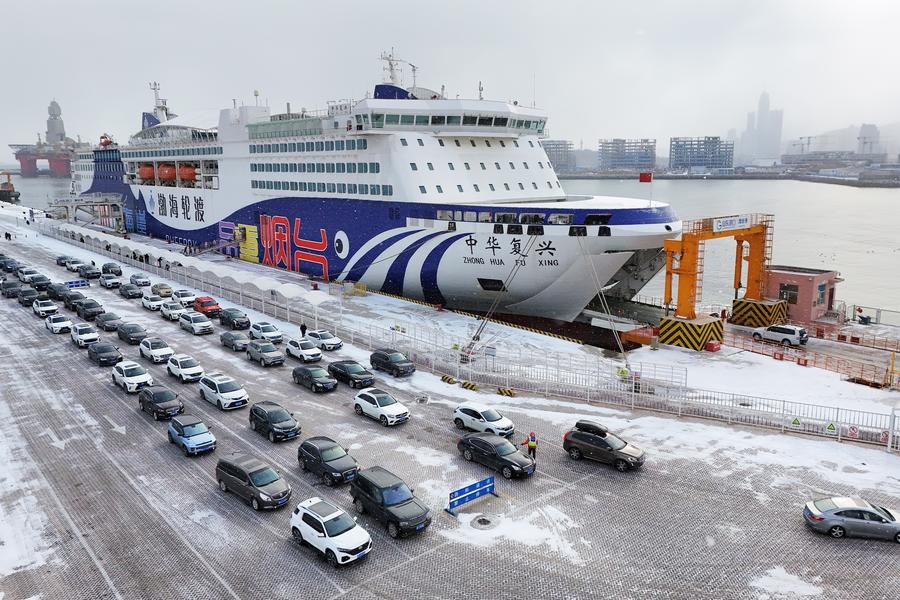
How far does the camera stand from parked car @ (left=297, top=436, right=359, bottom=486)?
671 inches

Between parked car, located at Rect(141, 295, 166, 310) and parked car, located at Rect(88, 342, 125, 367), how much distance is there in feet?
29.1

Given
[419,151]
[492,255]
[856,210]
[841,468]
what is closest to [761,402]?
[841,468]

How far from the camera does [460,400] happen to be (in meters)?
23.6

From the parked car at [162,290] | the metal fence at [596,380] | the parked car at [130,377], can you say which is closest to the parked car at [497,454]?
the metal fence at [596,380]

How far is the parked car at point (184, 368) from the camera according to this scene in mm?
25406

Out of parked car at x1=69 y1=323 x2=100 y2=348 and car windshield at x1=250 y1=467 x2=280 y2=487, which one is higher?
parked car at x1=69 y1=323 x2=100 y2=348

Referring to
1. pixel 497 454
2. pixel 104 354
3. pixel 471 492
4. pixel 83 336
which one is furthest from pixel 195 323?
pixel 471 492

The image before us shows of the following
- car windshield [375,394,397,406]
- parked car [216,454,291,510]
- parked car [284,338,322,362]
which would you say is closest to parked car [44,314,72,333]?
parked car [284,338,322,362]

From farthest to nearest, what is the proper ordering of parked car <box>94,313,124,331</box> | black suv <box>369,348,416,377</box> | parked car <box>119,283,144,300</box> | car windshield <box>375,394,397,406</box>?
parked car <box>119,283,144,300</box> < parked car <box>94,313,124,331</box> < black suv <box>369,348,416,377</box> < car windshield <box>375,394,397,406</box>

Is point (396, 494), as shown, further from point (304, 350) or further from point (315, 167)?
point (315, 167)

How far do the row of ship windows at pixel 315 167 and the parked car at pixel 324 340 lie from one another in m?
11.8

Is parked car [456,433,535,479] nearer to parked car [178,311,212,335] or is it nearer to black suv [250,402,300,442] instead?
black suv [250,402,300,442]

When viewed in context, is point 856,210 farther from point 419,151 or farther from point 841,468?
point 841,468

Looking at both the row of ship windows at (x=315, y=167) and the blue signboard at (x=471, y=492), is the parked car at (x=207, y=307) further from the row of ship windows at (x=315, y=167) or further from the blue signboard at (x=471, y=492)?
the blue signboard at (x=471, y=492)
